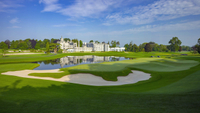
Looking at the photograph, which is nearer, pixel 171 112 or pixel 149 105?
pixel 171 112

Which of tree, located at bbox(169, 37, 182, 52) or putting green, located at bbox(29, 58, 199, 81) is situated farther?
tree, located at bbox(169, 37, 182, 52)

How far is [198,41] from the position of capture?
68438 millimetres

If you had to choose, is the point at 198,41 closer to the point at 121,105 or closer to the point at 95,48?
the point at 121,105

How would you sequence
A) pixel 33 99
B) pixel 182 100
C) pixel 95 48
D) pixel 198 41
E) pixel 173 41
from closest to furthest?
pixel 182 100 < pixel 33 99 < pixel 198 41 < pixel 173 41 < pixel 95 48

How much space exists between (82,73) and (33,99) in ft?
42.0

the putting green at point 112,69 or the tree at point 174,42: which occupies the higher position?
the tree at point 174,42

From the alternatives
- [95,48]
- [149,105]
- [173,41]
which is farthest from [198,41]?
[95,48]

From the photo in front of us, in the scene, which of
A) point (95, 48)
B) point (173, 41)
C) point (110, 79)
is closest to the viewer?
point (110, 79)

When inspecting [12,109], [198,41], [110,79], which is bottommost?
[110,79]

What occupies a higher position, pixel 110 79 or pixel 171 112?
pixel 171 112

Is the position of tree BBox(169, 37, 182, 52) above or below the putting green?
above

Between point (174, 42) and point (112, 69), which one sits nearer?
point (112, 69)

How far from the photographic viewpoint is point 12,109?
6.47 metres

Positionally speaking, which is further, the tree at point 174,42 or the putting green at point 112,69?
the tree at point 174,42
